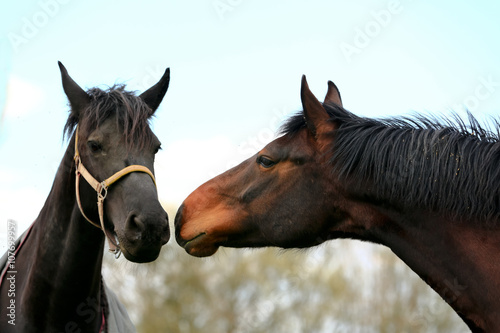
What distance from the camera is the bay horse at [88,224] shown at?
5.07 metres

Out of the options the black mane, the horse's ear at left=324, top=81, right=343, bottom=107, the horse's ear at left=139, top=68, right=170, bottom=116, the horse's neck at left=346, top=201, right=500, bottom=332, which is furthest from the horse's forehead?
the horse's ear at left=139, top=68, right=170, bottom=116

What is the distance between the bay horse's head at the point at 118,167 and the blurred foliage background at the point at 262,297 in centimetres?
2080

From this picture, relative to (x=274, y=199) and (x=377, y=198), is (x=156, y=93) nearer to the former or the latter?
(x=274, y=199)

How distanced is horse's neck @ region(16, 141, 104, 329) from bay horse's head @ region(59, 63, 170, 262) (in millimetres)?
194

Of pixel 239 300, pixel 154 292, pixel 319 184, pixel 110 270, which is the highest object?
pixel 319 184

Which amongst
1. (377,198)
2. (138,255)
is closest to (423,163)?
(377,198)

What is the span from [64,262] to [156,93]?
2.08 metres

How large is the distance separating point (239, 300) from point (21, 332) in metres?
23.6

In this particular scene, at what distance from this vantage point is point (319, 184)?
486cm

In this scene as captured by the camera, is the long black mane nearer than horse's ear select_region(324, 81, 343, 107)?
Yes

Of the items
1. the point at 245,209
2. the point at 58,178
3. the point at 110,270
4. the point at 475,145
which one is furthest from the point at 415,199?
the point at 110,270

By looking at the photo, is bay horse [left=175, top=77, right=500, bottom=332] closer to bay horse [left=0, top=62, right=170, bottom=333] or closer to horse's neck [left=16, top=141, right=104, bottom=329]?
bay horse [left=0, top=62, right=170, bottom=333]

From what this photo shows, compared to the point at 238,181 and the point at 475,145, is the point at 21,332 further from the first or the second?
the point at 475,145

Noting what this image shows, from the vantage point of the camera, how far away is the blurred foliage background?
27.2m
